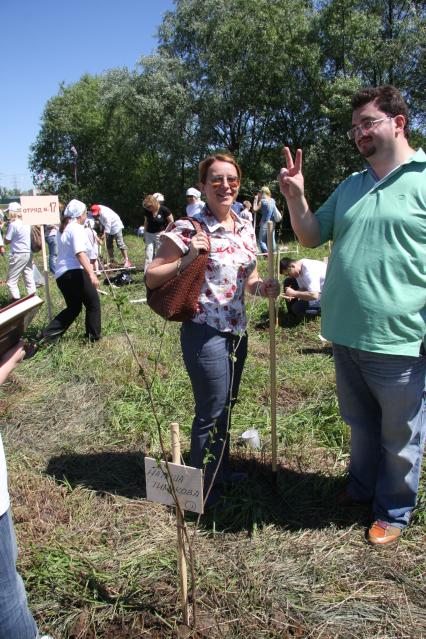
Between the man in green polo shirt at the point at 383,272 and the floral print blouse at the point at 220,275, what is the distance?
34cm

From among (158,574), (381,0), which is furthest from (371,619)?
(381,0)

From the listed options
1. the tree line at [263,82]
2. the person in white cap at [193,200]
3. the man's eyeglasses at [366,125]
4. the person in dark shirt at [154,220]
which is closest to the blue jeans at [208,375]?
the man's eyeglasses at [366,125]

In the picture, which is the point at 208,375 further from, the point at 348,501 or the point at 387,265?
the point at 348,501

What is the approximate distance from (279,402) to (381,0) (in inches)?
855

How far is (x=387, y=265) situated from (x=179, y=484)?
4.11 ft

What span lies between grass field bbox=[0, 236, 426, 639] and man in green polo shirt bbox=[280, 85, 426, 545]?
359 mm

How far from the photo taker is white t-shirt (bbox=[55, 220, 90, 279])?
5273mm

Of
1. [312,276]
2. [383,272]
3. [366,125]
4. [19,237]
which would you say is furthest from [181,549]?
[19,237]

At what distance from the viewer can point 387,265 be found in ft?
6.83

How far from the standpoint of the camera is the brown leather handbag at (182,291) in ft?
7.51

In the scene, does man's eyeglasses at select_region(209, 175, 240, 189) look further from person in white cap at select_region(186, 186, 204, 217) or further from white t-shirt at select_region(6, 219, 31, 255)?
person in white cap at select_region(186, 186, 204, 217)

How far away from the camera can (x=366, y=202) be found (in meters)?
2.15

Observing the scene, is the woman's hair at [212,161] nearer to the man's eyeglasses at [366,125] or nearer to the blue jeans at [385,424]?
the man's eyeglasses at [366,125]

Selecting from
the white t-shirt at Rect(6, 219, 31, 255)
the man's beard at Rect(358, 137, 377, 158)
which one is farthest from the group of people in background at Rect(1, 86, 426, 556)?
the white t-shirt at Rect(6, 219, 31, 255)
